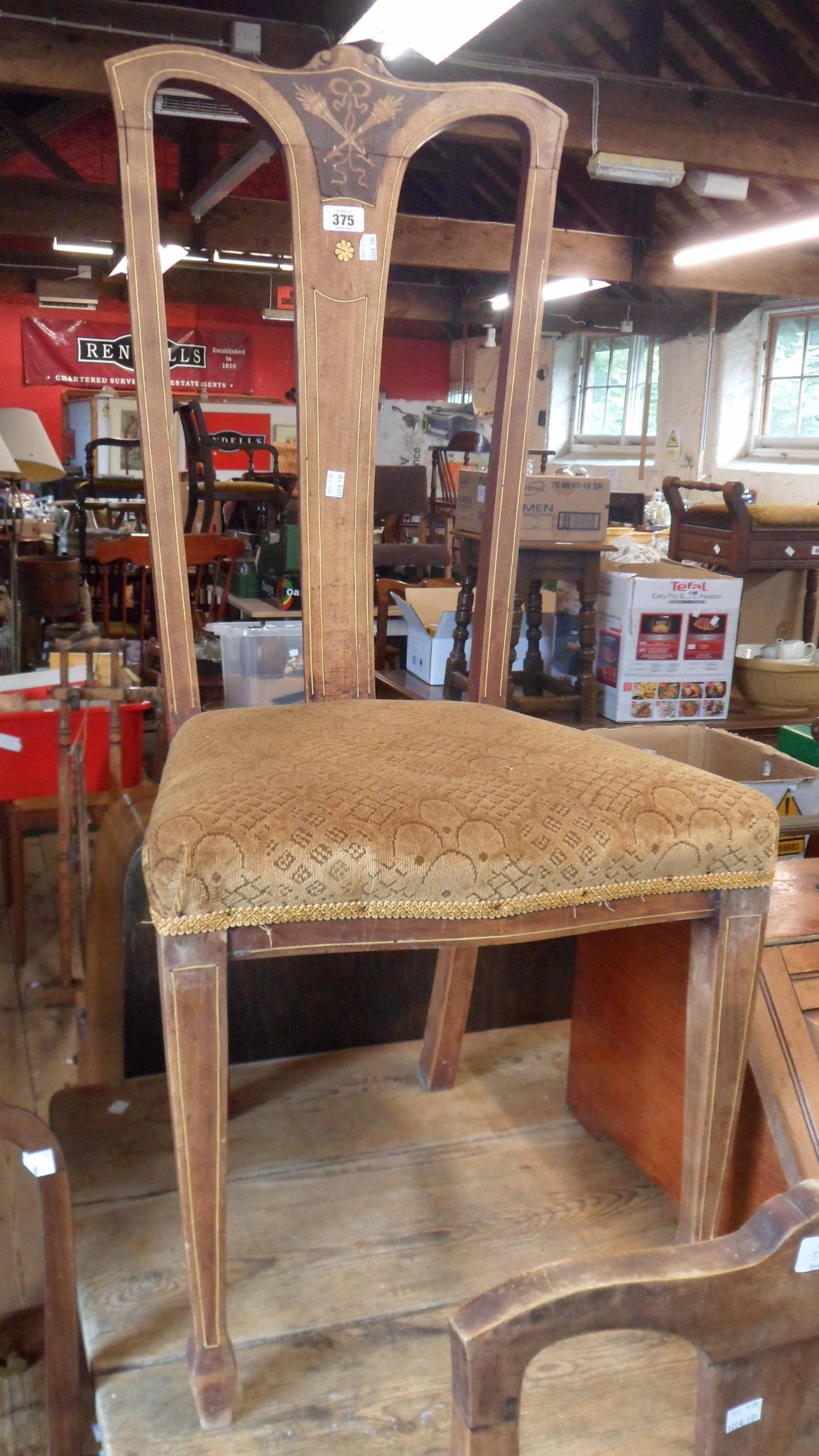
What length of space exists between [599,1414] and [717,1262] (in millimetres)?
469

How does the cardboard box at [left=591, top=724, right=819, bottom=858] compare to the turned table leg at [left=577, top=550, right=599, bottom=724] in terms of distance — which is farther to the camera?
the turned table leg at [left=577, top=550, right=599, bottom=724]

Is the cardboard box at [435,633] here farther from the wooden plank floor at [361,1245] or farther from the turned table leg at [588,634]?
the wooden plank floor at [361,1245]

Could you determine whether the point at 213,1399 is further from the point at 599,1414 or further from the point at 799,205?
the point at 799,205

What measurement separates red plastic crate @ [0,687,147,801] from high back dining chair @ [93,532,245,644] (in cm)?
106

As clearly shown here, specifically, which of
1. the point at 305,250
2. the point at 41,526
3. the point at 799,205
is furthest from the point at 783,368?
the point at 305,250

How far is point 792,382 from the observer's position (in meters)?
8.20

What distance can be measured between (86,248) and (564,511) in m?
6.22

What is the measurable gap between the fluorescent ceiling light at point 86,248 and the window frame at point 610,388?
425 centimetres

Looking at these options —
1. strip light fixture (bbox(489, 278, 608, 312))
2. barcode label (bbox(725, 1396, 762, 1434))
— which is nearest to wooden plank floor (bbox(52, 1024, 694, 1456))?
barcode label (bbox(725, 1396, 762, 1434))

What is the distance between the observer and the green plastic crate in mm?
1945

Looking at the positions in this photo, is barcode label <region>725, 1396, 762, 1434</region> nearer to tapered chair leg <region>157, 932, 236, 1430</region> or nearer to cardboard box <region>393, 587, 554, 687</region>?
tapered chair leg <region>157, 932, 236, 1430</region>

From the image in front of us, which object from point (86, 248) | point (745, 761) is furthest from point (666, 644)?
point (86, 248)

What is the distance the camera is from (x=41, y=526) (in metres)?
5.42

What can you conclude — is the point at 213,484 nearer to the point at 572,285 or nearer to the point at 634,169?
the point at 634,169
